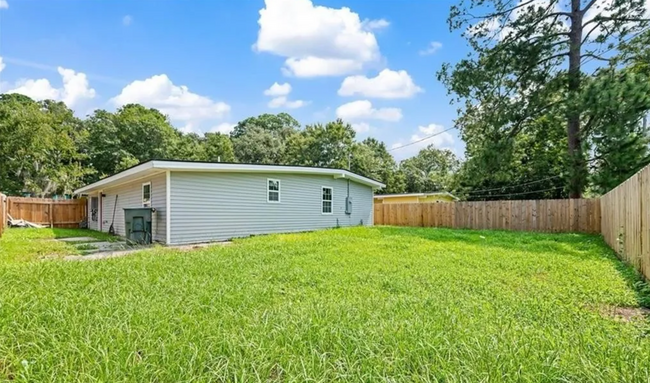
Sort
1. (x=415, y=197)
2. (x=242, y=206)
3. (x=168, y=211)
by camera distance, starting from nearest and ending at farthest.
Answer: (x=168, y=211), (x=242, y=206), (x=415, y=197)

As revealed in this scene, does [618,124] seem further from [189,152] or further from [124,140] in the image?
[124,140]

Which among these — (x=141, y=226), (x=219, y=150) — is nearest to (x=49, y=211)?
(x=141, y=226)

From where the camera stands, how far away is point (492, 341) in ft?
7.63

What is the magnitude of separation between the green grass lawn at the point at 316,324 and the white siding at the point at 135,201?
4.55 meters

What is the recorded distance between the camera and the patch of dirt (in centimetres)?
330

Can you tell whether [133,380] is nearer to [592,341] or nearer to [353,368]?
[353,368]

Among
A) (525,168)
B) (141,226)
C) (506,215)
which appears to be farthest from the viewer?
(525,168)

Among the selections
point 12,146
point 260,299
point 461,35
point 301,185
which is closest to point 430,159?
point 461,35

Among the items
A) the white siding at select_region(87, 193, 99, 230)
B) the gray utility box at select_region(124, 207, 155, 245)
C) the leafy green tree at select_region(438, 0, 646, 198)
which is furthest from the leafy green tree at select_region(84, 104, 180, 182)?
the leafy green tree at select_region(438, 0, 646, 198)

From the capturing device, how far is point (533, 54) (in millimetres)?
13133

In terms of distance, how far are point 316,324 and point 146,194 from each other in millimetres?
10419

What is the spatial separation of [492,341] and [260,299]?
220 centimetres

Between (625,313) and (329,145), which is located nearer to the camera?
(625,313)

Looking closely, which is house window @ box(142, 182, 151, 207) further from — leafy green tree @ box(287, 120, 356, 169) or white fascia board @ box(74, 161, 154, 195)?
leafy green tree @ box(287, 120, 356, 169)
